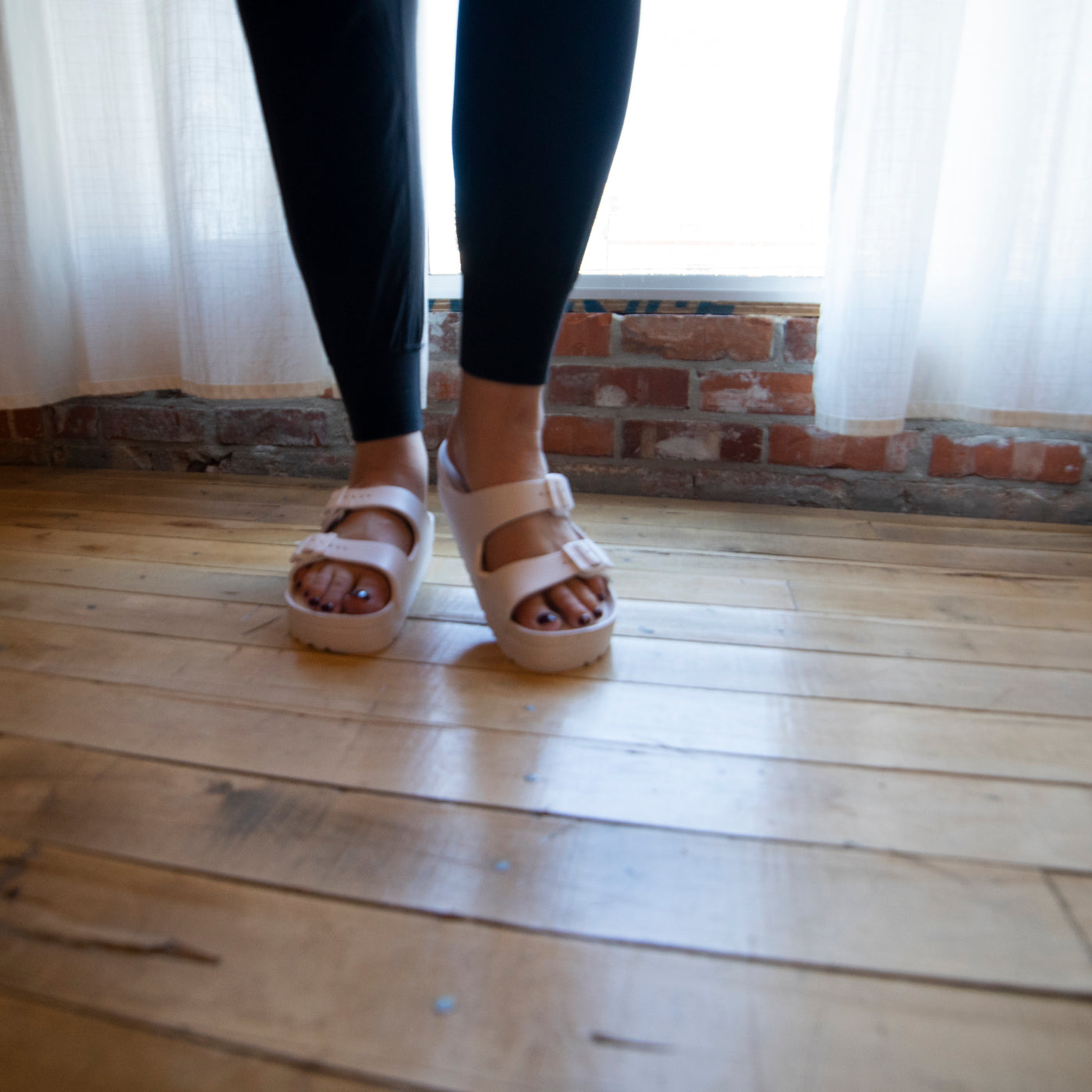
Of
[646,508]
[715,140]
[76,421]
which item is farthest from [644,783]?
[76,421]

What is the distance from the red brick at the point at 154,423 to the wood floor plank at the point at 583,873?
106cm

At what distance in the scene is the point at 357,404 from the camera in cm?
85

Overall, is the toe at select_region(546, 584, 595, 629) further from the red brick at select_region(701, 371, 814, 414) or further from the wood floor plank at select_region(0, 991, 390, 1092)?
the red brick at select_region(701, 371, 814, 414)

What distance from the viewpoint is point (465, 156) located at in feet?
2.26

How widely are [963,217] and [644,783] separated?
95cm

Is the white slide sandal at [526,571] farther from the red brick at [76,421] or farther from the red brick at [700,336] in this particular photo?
the red brick at [76,421]

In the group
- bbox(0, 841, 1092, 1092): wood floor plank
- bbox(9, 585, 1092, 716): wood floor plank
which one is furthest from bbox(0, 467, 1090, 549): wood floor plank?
bbox(0, 841, 1092, 1092): wood floor plank

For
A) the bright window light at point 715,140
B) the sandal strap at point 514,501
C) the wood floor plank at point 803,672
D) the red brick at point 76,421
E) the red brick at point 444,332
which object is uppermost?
the bright window light at point 715,140

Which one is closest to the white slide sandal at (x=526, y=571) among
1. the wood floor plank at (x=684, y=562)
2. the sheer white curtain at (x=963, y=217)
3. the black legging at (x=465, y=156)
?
the black legging at (x=465, y=156)

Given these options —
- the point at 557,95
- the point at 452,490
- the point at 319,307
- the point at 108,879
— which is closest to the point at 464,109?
the point at 557,95

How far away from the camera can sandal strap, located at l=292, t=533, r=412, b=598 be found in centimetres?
77

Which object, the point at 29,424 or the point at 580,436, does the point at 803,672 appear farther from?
the point at 29,424

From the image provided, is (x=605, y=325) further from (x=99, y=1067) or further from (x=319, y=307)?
(x=99, y=1067)

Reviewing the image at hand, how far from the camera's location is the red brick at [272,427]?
143cm
